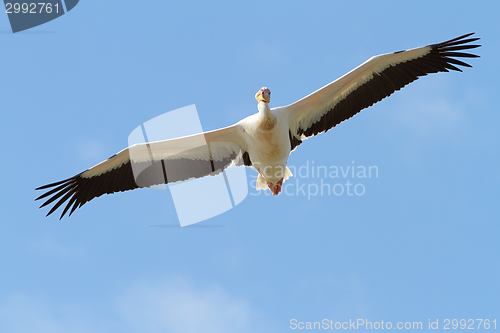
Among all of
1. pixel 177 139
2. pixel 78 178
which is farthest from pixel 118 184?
pixel 177 139

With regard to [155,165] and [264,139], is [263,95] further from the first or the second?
[155,165]

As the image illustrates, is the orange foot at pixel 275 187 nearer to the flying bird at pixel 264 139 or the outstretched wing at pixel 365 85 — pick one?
the flying bird at pixel 264 139

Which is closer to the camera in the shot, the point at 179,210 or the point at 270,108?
the point at 270,108

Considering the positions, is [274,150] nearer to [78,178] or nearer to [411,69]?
[411,69]

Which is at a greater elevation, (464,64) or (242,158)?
(464,64)

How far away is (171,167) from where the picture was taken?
39.8 feet

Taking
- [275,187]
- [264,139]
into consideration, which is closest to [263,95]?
[264,139]

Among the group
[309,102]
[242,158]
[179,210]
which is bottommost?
[179,210]

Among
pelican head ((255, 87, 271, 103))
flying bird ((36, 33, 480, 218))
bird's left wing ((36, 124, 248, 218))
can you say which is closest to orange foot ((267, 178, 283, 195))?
flying bird ((36, 33, 480, 218))

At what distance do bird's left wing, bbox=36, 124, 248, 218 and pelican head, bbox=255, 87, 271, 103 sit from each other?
675 millimetres

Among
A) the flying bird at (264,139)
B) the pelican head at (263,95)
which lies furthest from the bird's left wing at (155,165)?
the pelican head at (263,95)

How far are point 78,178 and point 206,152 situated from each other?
2437 mm

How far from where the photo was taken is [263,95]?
11164 mm

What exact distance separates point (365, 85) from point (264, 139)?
218 cm
